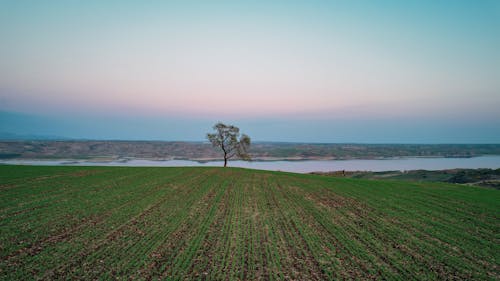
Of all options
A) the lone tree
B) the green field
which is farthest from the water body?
the green field

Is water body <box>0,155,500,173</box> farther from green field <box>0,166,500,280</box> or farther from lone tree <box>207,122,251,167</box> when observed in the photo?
green field <box>0,166,500,280</box>

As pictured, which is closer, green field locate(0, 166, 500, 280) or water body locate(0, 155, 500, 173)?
green field locate(0, 166, 500, 280)

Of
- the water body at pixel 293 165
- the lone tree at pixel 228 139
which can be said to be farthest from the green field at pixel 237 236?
the water body at pixel 293 165

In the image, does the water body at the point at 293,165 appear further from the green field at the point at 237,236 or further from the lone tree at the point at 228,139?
the green field at the point at 237,236

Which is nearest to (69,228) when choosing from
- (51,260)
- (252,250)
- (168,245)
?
(51,260)

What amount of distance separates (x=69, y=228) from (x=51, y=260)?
13.9ft

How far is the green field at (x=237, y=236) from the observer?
10117 millimetres

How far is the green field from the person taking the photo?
10.1m

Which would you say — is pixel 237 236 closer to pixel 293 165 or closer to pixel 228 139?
pixel 228 139

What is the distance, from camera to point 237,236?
13.9 m

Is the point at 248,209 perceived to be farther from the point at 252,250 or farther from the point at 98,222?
the point at 98,222

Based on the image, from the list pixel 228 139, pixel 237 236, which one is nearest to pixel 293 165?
pixel 228 139

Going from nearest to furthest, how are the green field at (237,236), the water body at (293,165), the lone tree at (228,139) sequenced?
the green field at (237,236)
the lone tree at (228,139)
the water body at (293,165)

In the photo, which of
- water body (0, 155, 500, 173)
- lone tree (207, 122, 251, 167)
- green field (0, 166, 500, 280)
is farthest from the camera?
water body (0, 155, 500, 173)
